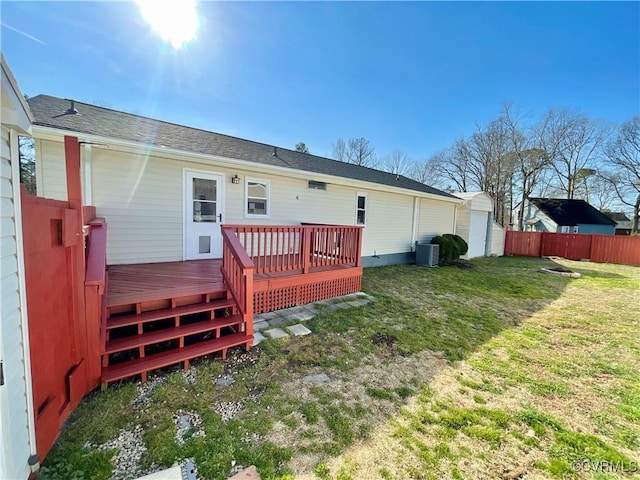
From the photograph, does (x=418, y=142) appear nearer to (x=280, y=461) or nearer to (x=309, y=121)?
(x=309, y=121)

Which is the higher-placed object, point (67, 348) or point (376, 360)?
point (67, 348)

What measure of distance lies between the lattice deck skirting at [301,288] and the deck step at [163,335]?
99 cm

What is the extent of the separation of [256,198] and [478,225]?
12.0m

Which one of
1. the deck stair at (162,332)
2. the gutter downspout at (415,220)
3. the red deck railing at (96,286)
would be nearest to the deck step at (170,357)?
the deck stair at (162,332)

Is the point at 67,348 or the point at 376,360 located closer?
the point at 67,348

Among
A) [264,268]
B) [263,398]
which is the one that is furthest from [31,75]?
[263,398]

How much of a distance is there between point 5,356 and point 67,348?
1.16 meters

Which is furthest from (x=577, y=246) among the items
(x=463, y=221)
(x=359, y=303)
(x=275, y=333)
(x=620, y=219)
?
(x=620, y=219)

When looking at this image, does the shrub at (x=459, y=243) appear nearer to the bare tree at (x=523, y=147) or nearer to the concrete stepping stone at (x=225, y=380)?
the concrete stepping stone at (x=225, y=380)

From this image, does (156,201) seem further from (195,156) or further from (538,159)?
(538,159)

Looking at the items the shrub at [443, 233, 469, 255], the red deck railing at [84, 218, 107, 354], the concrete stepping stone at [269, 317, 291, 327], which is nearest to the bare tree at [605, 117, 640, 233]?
the shrub at [443, 233, 469, 255]

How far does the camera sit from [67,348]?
235cm

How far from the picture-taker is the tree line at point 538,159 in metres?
22.1

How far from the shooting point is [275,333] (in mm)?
3998
